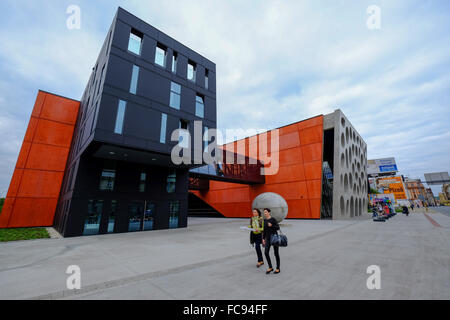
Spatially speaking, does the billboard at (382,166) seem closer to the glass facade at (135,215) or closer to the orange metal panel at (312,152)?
the orange metal panel at (312,152)

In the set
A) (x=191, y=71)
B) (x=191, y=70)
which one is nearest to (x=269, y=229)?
(x=191, y=71)

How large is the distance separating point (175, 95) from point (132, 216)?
10.5m

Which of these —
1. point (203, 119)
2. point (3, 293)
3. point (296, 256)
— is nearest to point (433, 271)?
point (296, 256)

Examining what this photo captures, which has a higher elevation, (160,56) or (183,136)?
(160,56)

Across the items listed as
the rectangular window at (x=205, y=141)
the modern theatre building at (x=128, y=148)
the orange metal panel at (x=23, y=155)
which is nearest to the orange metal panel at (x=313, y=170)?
the modern theatre building at (x=128, y=148)

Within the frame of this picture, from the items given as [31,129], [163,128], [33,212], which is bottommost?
[33,212]

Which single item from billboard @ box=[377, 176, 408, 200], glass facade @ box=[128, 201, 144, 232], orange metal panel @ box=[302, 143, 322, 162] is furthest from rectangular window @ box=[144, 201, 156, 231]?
billboard @ box=[377, 176, 408, 200]

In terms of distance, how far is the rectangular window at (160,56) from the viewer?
654 inches

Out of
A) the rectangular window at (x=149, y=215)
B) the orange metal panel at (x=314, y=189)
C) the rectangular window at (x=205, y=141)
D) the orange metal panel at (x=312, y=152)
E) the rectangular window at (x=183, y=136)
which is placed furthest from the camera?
the orange metal panel at (x=312, y=152)

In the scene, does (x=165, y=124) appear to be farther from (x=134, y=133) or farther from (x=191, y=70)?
(x=191, y=70)

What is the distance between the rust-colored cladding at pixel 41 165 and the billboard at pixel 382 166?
341ft

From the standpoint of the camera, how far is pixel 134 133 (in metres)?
13.5
